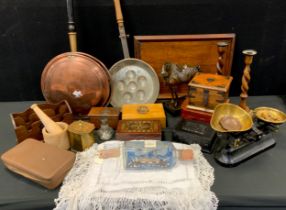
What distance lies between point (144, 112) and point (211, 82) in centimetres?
26

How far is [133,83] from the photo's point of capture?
3.72 ft

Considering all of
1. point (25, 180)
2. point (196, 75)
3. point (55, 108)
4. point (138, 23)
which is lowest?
point (25, 180)

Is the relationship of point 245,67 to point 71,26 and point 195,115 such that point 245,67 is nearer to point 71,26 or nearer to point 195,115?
point 195,115

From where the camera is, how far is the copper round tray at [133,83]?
1127mm

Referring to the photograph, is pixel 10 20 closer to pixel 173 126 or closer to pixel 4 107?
pixel 4 107

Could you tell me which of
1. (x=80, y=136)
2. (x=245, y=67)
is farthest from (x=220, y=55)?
(x=80, y=136)

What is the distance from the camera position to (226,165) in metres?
0.87

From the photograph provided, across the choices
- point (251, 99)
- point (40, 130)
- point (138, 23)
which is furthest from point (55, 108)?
point (251, 99)

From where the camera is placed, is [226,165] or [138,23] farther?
[138,23]

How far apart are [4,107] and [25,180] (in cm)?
53

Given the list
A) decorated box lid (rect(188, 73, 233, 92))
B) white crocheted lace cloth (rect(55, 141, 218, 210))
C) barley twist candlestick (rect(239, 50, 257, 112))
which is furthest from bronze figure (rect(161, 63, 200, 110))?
white crocheted lace cloth (rect(55, 141, 218, 210))

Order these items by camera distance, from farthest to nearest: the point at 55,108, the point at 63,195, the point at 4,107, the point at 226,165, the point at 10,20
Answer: the point at 4,107 < the point at 10,20 < the point at 55,108 < the point at 226,165 < the point at 63,195

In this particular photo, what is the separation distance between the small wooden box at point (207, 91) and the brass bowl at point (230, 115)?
56 millimetres

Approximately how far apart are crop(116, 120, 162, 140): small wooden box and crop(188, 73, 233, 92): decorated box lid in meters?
0.20
